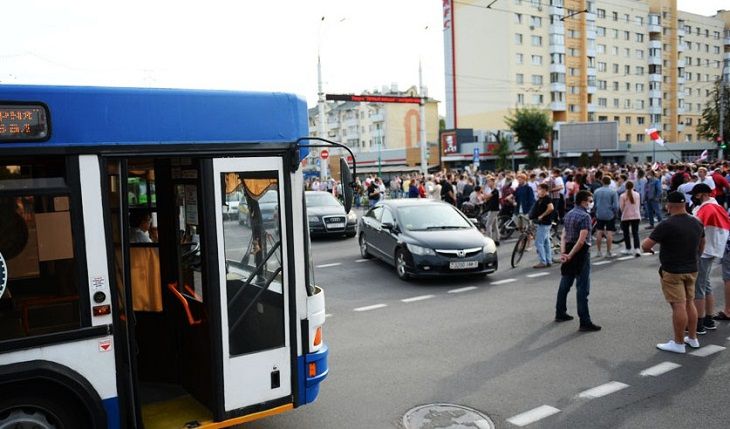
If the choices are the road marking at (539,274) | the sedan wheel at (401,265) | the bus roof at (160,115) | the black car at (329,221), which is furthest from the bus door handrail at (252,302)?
the black car at (329,221)

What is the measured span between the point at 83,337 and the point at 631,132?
87.4 m

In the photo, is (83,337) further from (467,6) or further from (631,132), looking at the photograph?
(631,132)

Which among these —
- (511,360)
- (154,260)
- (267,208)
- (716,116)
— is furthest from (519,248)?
(716,116)

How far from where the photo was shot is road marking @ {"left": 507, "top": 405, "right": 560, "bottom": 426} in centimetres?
518

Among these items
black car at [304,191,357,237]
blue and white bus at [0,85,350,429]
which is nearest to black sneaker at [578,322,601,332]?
blue and white bus at [0,85,350,429]

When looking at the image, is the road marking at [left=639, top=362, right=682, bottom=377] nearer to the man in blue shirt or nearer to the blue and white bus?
the man in blue shirt

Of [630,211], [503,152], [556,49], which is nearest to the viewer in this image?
[630,211]

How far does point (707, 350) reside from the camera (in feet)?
22.7

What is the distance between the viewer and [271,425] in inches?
205

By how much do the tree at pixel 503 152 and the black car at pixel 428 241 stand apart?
2095 inches

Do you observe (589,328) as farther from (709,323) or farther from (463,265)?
(463,265)

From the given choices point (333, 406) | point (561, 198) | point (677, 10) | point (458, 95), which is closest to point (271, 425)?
point (333, 406)

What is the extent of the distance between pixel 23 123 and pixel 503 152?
208ft

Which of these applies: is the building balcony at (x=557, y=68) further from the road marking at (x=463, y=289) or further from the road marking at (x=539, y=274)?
the road marking at (x=463, y=289)
